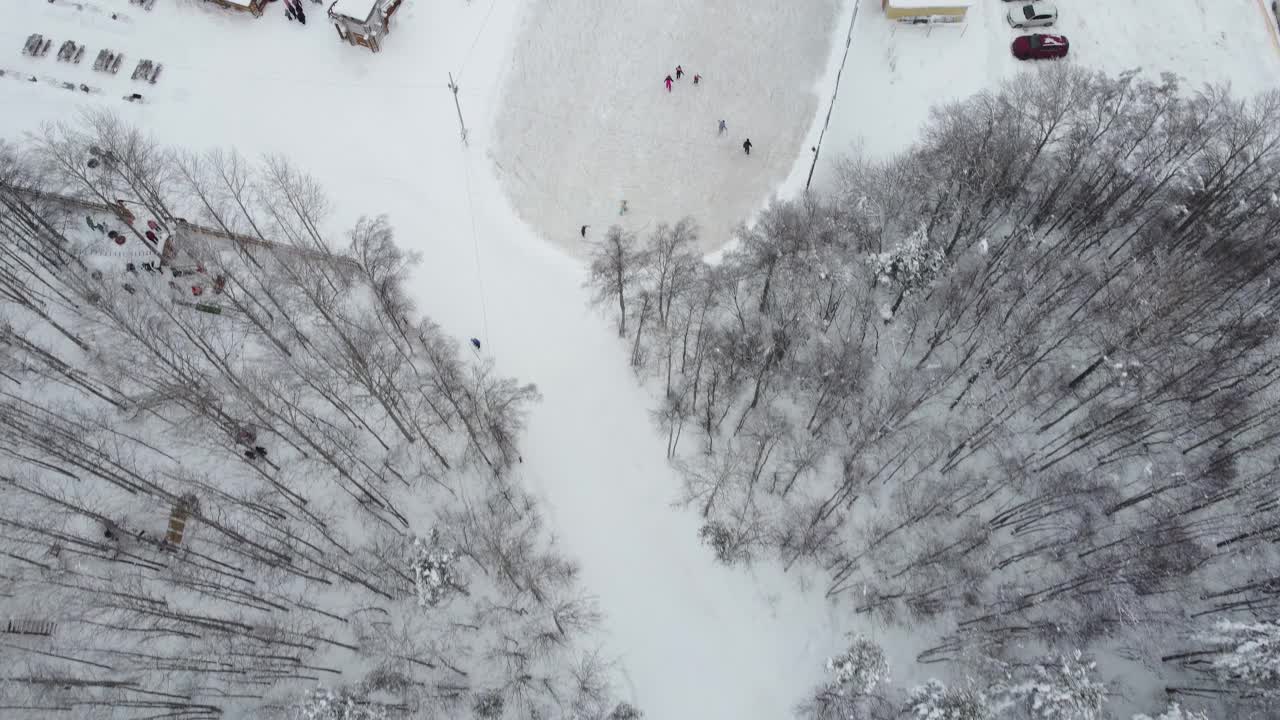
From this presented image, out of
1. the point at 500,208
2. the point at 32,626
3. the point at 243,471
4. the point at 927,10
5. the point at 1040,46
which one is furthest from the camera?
the point at 927,10

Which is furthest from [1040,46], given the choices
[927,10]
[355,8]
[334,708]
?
[334,708]

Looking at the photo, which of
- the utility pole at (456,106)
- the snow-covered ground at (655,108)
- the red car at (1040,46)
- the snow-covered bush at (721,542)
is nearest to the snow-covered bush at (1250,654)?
the snow-covered bush at (721,542)

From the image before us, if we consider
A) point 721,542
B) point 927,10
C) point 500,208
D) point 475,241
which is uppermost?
point 927,10

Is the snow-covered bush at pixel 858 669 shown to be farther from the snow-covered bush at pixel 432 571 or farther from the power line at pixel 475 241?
the power line at pixel 475 241

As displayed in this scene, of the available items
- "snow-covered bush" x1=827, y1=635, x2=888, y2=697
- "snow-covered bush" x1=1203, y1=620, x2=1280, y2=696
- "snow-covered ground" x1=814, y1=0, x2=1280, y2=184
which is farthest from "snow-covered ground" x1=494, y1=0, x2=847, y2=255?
"snow-covered bush" x1=1203, y1=620, x2=1280, y2=696

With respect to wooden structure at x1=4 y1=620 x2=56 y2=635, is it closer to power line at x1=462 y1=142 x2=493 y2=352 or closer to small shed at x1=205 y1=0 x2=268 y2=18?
power line at x1=462 y1=142 x2=493 y2=352

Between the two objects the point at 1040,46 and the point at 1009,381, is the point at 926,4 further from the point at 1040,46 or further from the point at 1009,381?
the point at 1009,381

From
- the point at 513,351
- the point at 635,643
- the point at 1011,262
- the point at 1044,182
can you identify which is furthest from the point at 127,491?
the point at 1044,182
